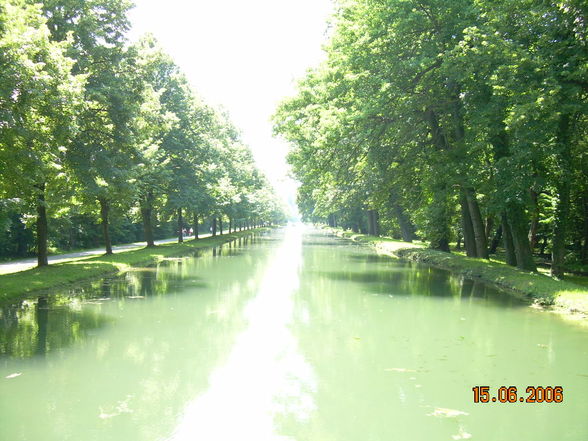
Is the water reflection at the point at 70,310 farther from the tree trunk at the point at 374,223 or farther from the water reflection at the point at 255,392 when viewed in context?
the tree trunk at the point at 374,223

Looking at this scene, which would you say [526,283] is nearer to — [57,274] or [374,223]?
[57,274]

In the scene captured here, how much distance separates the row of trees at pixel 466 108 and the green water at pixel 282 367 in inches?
195

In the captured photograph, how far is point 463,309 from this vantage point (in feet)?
43.6

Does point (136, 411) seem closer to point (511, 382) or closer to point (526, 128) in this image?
point (511, 382)

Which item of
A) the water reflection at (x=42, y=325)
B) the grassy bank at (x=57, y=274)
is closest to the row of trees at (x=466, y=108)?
the grassy bank at (x=57, y=274)

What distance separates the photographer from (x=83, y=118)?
777 inches

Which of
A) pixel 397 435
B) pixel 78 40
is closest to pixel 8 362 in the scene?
pixel 397 435

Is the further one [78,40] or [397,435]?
[78,40]

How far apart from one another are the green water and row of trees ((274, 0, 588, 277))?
16.3ft

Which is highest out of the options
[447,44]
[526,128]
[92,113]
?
[447,44]

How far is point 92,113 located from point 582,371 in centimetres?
1933
